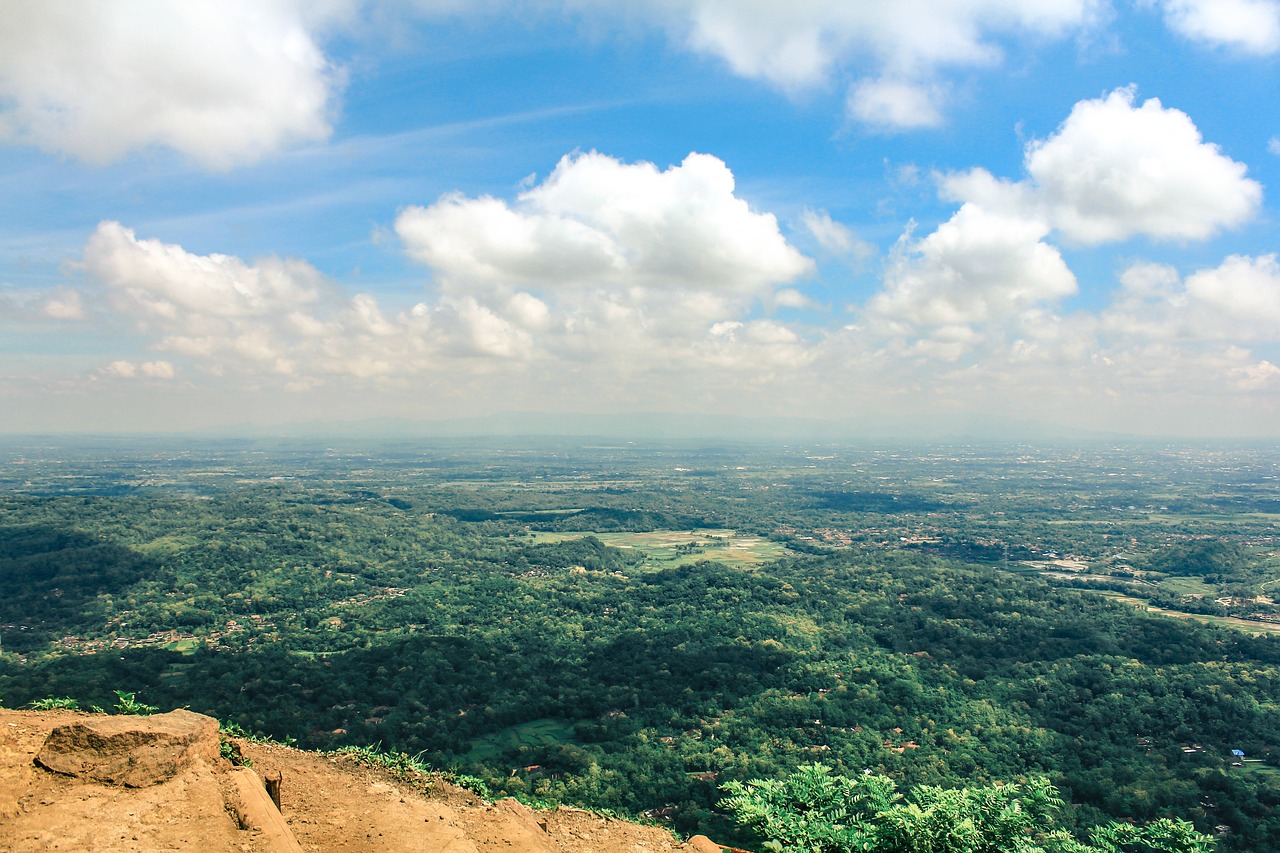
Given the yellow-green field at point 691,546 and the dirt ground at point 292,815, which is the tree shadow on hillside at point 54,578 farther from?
the dirt ground at point 292,815

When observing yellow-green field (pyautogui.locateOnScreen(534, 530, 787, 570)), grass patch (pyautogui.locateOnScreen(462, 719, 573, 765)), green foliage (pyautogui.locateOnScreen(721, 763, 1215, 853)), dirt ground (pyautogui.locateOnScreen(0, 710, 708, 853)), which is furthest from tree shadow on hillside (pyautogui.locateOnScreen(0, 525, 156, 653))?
green foliage (pyautogui.locateOnScreen(721, 763, 1215, 853))

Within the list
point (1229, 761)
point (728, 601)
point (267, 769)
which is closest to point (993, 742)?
point (1229, 761)

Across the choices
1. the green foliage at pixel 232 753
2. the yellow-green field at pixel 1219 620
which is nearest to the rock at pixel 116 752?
the green foliage at pixel 232 753

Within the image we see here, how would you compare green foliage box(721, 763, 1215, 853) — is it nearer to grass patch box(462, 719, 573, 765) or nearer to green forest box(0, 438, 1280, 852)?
green forest box(0, 438, 1280, 852)

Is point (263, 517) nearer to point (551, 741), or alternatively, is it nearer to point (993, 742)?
point (551, 741)

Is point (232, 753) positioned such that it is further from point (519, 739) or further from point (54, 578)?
point (54, 578)

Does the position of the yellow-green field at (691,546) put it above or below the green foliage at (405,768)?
below

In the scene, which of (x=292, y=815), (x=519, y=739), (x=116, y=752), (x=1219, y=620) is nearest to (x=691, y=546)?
(x=1219, y=620)

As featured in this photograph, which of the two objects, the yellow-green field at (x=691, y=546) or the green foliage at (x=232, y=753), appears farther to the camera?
the yellow-green field at (x=691, y=546)
